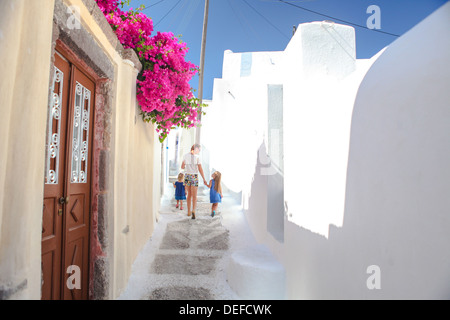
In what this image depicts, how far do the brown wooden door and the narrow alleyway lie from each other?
30.6 inches

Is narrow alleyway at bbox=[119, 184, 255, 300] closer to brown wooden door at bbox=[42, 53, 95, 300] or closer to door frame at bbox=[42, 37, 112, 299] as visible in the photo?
door frame at bbox=[42, 37, 112, 299]

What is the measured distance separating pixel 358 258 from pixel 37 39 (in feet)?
6.95

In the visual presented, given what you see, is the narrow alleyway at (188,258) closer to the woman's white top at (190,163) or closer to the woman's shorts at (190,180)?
the woman's shorts at (190,180)

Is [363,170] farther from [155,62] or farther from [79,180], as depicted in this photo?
[155,62]

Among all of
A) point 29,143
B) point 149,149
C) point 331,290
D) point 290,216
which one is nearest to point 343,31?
point 290,216

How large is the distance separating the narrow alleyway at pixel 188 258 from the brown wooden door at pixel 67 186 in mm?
778

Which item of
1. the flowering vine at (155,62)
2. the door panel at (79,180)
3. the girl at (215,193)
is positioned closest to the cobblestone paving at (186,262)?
the girl at (215,193)

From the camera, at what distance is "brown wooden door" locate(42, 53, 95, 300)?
1.80m

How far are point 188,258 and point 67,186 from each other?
2.08 m

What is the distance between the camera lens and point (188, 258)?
11.8 ft

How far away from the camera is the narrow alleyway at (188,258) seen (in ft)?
9.45

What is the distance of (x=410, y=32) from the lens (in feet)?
4.45

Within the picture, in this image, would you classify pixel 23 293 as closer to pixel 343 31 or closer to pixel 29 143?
pixel 29 143

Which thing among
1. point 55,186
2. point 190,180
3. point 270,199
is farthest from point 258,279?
point 190,180
